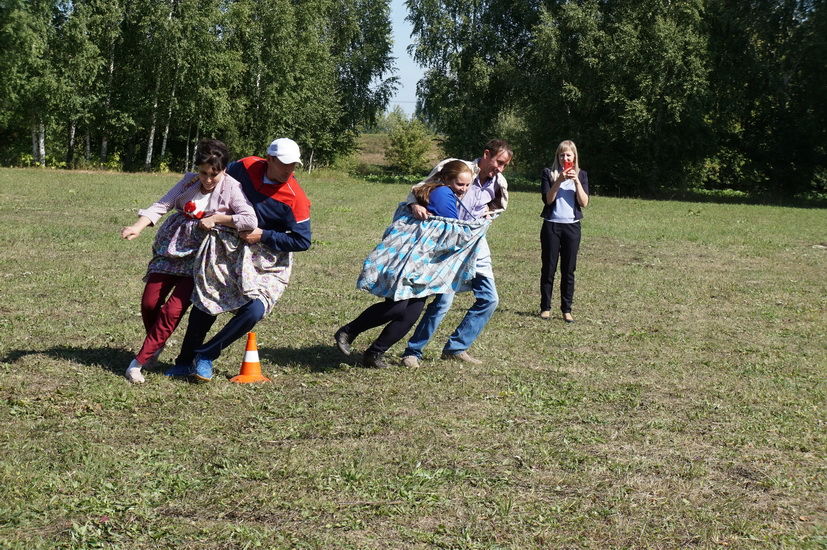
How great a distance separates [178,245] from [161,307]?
506mm

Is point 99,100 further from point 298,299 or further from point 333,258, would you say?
point 298,299

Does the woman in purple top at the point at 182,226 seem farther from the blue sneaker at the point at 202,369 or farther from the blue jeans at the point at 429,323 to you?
the blue jeans at the point at 429,323

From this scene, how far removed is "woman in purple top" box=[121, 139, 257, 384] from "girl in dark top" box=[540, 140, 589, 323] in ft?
15.8

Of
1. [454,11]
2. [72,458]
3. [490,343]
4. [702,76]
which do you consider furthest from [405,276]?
[454,11]

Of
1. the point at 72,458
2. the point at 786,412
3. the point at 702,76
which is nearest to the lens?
the point at 72,458

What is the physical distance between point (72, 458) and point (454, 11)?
47412 mm

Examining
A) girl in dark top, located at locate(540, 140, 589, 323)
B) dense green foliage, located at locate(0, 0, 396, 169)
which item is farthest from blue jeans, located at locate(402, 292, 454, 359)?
dense green foliage, located at locate(0, 0, 396, 169)

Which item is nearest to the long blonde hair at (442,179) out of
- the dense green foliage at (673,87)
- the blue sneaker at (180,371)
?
the blue sneaker at (180,371)

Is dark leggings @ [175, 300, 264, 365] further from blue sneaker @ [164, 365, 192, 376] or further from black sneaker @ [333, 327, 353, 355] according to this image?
black sneaker @ [333, 327, 353, 355]

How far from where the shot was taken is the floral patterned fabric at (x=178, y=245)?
6558 mm

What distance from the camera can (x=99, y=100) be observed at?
45.2 meters

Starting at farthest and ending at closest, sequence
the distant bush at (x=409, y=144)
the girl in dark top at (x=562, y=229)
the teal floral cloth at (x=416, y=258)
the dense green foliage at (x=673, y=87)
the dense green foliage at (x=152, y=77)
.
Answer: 1. the distant bush at (x=409, y=144)
2. the dense green foliage at (x=152, y=77)
3. the dense green foliage at (x=673, y=87)
4. the girl in dark top at (x=562, y=229)
5. the teal floral cloth at (x=416, y=258)

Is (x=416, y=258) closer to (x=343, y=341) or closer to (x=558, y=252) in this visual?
(x=343, y=341)

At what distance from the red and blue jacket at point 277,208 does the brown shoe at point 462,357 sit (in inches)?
79.0
